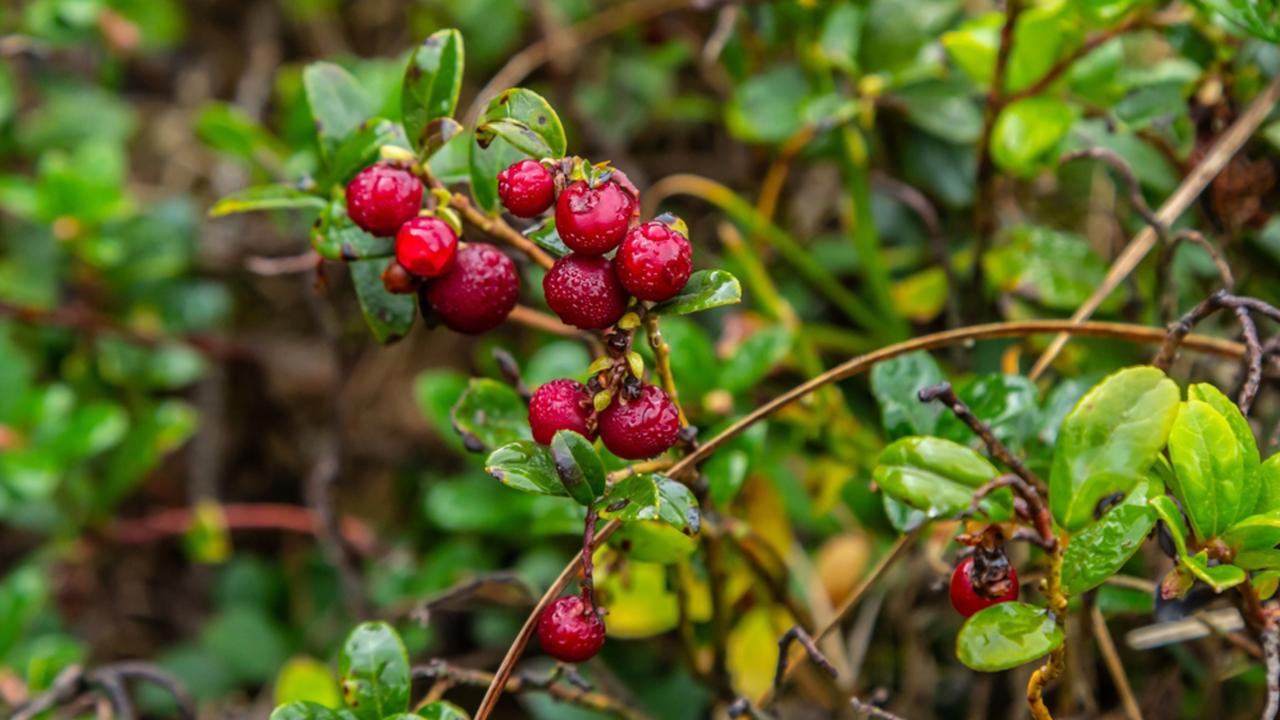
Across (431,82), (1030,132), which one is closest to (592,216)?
(431,82)

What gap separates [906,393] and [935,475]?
27 centimetres

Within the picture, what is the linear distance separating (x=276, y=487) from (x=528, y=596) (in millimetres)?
1178

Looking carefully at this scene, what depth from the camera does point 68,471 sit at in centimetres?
182

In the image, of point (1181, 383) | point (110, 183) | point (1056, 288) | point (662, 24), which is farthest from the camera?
point (662, 24)

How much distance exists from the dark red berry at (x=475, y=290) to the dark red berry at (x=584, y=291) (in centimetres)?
11

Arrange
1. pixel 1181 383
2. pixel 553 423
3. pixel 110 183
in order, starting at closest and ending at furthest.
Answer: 1. pixel 553 423
2. pixel 1181 383
3. pixel 110 183

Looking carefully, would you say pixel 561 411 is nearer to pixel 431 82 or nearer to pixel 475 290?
pixel 475 290

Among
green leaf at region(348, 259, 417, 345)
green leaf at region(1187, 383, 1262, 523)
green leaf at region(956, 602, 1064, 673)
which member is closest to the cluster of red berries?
green leaf at region(348, 259, 417, 345)

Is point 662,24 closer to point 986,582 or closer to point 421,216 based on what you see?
point 421,216

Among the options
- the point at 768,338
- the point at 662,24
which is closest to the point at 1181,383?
the point at 768,338

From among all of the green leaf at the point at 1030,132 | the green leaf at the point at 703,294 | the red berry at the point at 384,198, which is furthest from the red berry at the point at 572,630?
the green leaf at the point at 1030,132

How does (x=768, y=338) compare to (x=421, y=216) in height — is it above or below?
below

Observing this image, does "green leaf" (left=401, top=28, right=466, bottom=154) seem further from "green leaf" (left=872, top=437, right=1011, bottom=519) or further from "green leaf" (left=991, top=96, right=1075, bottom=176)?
"green leaf" (left=991, top=96, right=1075, bottom=176)

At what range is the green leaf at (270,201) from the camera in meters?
1.05
